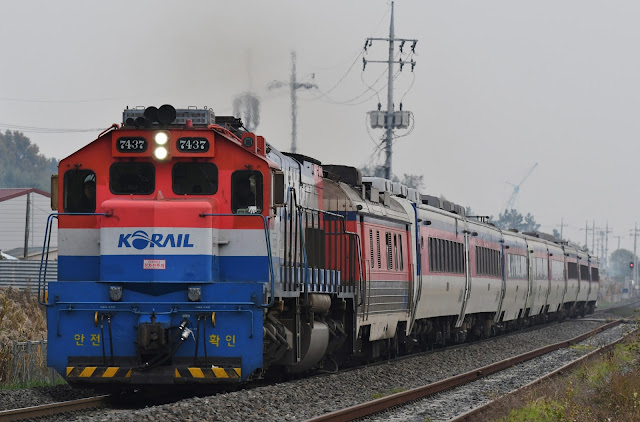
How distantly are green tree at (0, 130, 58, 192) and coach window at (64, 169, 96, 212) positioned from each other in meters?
124

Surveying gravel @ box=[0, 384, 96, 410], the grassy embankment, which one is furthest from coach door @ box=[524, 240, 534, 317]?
gravel @ box=[0, 384, 96, 410]

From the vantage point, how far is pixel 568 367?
21.2 m

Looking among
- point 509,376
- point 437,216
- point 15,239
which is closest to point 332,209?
point 509,376

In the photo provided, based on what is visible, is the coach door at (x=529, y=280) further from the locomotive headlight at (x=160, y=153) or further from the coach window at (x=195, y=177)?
the locomotive headlight at (x=160, y=153)

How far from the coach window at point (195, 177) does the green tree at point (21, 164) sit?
407 ft

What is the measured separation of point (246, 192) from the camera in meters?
14.0

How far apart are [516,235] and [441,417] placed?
26825 mm

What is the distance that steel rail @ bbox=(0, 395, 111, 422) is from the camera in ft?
40.4

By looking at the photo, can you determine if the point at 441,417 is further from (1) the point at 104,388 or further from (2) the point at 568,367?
(2) the point at 568,367

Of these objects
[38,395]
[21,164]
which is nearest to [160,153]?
[38,395]

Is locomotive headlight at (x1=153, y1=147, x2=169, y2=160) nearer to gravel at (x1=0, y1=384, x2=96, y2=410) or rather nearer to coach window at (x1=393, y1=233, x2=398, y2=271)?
gravel at (x1=0, y1=384, x2=96, y2=410)

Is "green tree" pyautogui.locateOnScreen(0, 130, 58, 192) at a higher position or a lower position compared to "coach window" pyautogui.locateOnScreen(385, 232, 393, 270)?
higher

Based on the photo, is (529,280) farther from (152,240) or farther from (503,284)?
(152,240)

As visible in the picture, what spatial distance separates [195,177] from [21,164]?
131 metres
